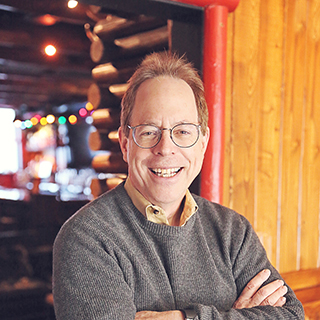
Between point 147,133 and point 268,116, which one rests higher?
point 268,116

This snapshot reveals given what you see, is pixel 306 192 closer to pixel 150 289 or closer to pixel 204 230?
pixel 204 230

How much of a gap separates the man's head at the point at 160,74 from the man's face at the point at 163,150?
0.03 m

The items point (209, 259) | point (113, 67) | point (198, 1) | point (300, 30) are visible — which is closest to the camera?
point (209, 259)

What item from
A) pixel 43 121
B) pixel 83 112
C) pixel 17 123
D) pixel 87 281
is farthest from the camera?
pixel 17 123

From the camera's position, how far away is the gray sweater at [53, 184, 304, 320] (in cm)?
150

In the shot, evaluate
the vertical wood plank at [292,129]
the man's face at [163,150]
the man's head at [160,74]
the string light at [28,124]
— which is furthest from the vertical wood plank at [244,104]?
the string light at [28,124]

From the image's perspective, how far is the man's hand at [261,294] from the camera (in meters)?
1.79

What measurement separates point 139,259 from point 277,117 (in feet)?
5.92

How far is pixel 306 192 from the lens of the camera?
125 inches

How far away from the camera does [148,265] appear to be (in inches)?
67.1

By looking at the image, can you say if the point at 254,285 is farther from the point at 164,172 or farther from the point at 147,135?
the point at 147,135

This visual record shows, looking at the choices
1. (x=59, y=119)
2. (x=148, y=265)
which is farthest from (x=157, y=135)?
(x=59, y=119)

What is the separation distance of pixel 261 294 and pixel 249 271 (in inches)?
Answer: 4.9

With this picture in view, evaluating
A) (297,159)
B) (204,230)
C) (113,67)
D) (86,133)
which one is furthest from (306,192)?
(86,133)
